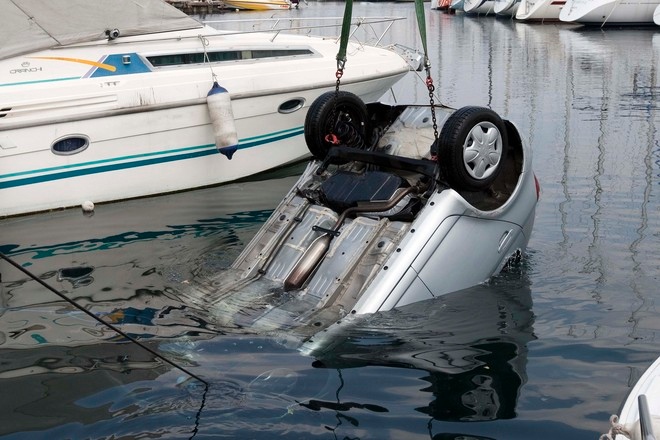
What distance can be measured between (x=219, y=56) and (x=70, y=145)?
2.41 metres

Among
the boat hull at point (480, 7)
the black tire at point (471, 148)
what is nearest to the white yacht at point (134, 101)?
the black tire at point (471, 148)

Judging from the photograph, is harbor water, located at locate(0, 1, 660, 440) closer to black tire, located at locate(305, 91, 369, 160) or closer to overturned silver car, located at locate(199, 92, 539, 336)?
overturned silver car, located at locate(199, 92, 539, 336)

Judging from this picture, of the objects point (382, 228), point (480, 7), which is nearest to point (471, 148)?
point (382, 228)

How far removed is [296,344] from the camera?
656 centimetres

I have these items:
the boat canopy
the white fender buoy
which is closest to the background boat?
the boat canopy

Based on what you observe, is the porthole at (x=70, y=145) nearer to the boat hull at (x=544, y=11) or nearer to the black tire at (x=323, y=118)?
the black tire at (x=323, y=118)

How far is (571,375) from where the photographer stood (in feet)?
20.7

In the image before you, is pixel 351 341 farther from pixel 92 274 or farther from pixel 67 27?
pixel 67 27

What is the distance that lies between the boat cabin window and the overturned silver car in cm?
386

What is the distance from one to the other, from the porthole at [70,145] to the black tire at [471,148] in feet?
17.5

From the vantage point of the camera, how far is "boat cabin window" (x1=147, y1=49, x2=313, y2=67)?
11734 mm

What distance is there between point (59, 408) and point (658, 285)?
5.20 metres

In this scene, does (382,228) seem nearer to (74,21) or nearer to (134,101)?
(134,101)

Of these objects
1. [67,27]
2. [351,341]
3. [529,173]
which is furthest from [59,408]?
[67,27]
